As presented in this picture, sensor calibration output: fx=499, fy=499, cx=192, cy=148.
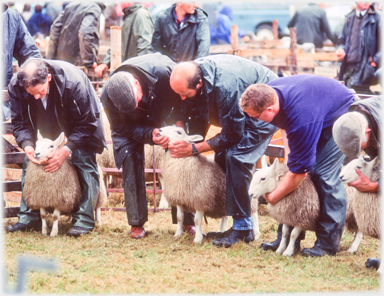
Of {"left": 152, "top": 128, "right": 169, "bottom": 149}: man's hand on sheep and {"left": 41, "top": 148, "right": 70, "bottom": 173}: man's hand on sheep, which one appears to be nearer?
{"left": 152, "top": 128, "right": 169, "bottom": 149}: man's hand on sheep

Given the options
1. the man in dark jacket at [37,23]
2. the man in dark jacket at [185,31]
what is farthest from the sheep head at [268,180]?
the man in dark jacket at [37,23]

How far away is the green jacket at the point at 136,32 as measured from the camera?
7303 mm

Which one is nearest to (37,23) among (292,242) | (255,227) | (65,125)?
(65,125)

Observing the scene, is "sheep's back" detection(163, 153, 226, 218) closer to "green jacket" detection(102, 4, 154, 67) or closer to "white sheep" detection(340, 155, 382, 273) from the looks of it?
"white sheep" detection(340, 155, 382, 273)

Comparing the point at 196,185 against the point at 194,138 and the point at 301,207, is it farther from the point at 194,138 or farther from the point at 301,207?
the point at 301,207

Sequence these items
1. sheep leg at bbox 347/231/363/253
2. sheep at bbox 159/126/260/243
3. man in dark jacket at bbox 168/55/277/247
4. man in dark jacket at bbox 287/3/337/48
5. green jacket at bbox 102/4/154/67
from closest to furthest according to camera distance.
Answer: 1. man in dark jacket at bbox 168/55/277/247
2. sheep leg at bbox 347/231/363/253
3. sheep at bbox 159/126/260/243
4. green jacket at bbox 102/4/154/67
5. man in dark jacket at bbox 287/3/337/48

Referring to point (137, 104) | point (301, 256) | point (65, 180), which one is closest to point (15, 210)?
point (65, 180)

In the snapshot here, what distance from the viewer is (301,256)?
13.7 feet

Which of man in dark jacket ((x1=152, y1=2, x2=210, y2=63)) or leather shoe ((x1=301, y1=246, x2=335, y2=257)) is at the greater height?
man in dark jacket ((x1=152, y1=2, x2=210, y2=63))

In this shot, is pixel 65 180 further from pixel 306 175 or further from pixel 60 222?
pixel 306 175

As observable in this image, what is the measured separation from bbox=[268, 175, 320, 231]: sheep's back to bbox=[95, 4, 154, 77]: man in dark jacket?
12.8 feet

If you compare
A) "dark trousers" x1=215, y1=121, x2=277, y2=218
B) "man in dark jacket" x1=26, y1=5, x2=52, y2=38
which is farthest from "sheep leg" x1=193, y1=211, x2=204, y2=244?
"man in dark jacket" x1=26, y1=5, x2=52, y2=38

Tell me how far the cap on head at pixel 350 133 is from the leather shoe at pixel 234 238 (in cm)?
140

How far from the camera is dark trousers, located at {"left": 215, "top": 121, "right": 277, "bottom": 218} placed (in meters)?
4.41
